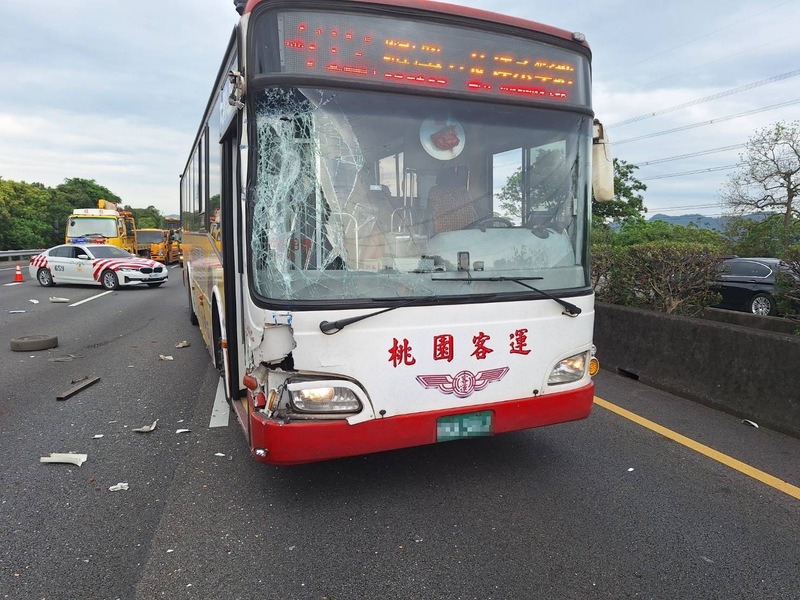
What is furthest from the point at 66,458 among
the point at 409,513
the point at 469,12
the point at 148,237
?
the point at 148,237

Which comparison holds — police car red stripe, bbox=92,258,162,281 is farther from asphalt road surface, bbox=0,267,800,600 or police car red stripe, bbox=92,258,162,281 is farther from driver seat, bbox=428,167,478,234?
driver seat, bbox=428,167,478,234

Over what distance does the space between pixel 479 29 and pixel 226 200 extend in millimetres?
2164

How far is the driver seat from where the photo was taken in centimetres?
349

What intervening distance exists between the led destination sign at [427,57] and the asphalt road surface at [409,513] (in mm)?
2522

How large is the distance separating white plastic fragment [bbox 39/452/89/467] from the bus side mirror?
163 inches

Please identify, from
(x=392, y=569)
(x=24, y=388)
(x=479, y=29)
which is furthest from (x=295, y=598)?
Result: (x=24, y=388)

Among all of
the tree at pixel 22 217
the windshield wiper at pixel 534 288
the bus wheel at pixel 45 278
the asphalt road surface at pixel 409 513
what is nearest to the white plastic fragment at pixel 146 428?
the asphalt road surface at pixel 409 513

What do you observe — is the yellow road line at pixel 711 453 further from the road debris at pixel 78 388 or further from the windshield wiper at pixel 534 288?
the road debris at pixel 78 388

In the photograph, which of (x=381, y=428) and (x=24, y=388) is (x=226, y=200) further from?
(x=24, y=388)

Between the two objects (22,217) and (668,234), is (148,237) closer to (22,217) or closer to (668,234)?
(22,217)

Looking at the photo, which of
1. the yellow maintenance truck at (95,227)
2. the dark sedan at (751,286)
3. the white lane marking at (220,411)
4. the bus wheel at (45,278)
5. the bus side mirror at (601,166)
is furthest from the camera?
the yellow maintenance truck at (95,227)

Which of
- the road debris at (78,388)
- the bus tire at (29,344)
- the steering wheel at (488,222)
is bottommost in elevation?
the road debris at (78,388)

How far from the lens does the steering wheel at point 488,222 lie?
11.8ft

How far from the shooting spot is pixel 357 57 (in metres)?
3.20
